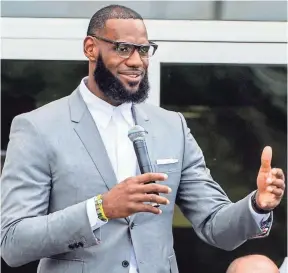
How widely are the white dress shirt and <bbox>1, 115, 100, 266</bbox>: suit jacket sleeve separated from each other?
0.79 ft

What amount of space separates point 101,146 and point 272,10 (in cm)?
181

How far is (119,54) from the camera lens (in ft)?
8.52

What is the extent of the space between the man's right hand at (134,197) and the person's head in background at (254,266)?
1.68ft

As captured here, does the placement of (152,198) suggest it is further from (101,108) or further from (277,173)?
(101,108)

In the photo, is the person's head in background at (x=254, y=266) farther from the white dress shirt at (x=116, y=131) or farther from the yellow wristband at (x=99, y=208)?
the yellow wristband at (x=99, y=208)

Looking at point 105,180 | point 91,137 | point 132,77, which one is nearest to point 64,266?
point 105,180

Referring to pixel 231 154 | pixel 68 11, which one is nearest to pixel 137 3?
pixel 68 11

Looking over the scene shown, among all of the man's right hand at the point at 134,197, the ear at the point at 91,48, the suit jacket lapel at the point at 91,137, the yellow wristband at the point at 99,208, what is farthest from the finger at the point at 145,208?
the ear at the point at 91,48

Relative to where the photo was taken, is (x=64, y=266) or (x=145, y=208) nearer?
(x=145, y=208)

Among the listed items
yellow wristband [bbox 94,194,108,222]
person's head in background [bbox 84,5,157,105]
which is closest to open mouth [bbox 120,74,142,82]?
person's head in background [bbox 84,5,157,105]

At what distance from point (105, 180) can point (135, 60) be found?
1.37 feet

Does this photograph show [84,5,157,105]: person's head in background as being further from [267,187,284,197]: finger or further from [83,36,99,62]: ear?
[267,187,284,197]: finger

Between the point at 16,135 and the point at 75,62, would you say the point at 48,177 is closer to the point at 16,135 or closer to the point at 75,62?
the point at 16,135

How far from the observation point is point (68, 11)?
3977 mm
